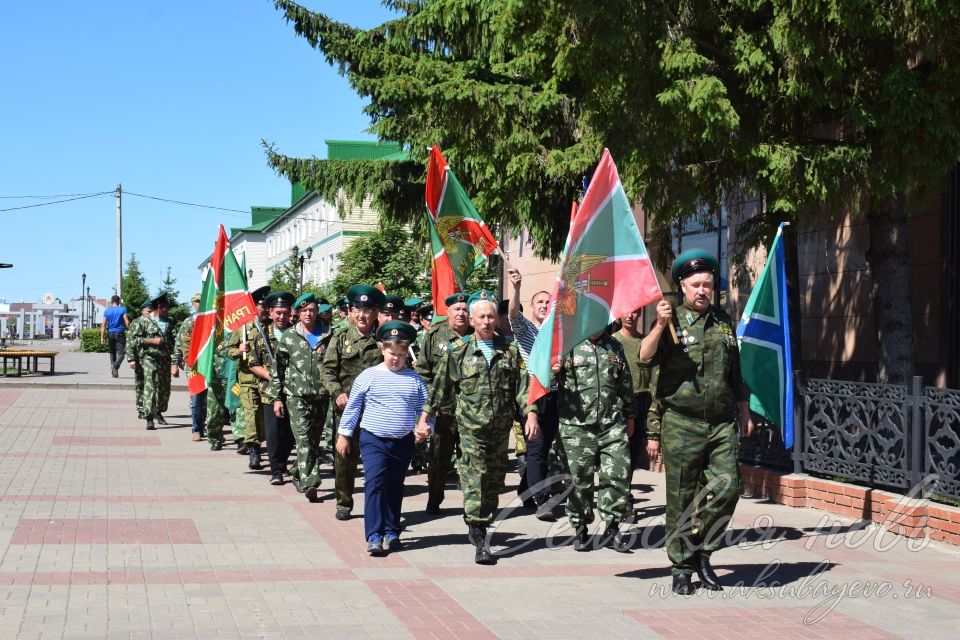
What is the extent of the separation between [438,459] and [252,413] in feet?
12.4

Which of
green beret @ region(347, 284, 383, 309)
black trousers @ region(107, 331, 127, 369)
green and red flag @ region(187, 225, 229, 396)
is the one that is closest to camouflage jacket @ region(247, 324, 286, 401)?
green and red flag @ region(187, 225, 229, 396)

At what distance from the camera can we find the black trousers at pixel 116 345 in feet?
101

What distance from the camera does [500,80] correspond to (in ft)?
49.0

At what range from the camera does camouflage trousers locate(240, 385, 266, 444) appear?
13.3 meters

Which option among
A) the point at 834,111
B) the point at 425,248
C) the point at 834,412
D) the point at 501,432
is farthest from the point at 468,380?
the point at 425,248

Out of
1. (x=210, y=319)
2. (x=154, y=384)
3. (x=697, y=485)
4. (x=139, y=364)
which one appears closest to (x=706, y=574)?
(x=697, y=485)

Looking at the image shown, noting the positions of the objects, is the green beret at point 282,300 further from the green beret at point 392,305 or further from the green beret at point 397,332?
the green beret at point 397,332

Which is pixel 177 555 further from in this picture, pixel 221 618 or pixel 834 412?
pixel 834 412

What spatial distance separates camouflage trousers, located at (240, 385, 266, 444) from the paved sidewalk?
1514mm

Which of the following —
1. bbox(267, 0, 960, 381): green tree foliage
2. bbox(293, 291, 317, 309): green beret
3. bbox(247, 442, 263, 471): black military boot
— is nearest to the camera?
bbox(267, 0, 960, 381): green tree foliage

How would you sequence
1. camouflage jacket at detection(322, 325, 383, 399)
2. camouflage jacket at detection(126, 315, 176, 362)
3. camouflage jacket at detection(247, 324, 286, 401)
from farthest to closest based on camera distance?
1. camouflage jacket at detection(126, 315, 176, 362)
2. camouflage jacket at detection(247, 324, 286, 401)
3. camouflage jacket at detection(322, 325, 383, 399)

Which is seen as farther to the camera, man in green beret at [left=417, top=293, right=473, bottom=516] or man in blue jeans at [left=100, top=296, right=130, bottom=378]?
man in blue jeans at [left=100, top=296, right=130, bottom=378]

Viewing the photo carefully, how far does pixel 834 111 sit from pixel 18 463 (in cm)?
948

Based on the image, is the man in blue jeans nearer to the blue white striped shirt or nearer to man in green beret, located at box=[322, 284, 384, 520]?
man in green beret, located at box=[322, 284, 384, 520]
